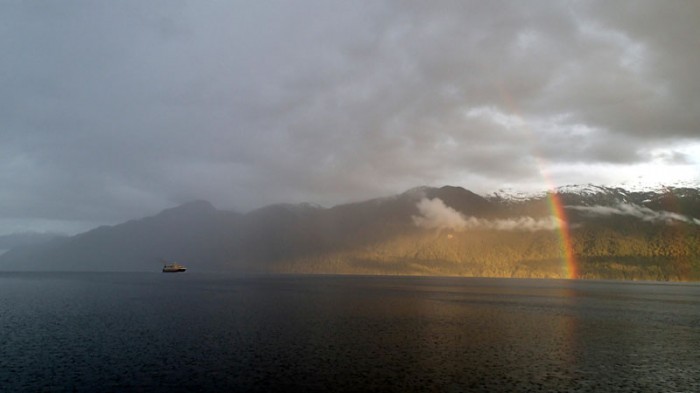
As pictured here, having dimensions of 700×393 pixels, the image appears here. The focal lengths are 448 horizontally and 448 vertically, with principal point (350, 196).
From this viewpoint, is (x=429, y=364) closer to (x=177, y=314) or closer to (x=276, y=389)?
(x=276, y=389)

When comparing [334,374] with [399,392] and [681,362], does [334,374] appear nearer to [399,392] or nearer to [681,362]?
[399,392]

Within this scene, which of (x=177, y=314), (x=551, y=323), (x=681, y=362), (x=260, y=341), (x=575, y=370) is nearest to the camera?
(x=575, y=370)

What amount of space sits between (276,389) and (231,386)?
5.25 metres

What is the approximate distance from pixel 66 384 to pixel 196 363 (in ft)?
48.4

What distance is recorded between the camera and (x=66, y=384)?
162ft

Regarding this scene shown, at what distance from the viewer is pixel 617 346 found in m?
76.9

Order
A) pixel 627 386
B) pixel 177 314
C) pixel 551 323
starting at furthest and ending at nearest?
1. pixel 177 314
2. pixel 551 323
3. pixel 627 386

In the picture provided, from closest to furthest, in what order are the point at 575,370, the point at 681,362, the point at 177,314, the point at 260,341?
the point at 575,370 < the point at 681,362 < the point at 260,341 < the point at 177,314

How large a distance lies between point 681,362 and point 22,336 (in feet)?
350

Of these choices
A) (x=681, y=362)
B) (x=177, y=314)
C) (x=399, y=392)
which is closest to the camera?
(x=399, y=392)

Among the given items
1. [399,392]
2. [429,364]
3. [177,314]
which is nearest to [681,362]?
[429,364]

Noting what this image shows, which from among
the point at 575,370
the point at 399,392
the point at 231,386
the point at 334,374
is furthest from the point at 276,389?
the point at 575,370

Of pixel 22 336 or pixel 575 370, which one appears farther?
pixel 22 336

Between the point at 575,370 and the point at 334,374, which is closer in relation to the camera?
the point at 334,374
